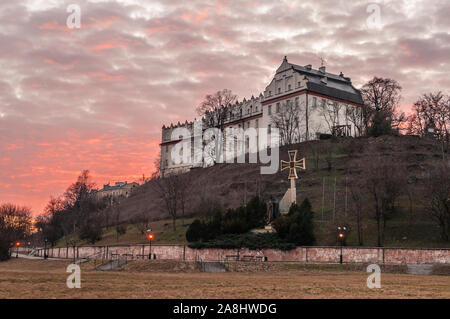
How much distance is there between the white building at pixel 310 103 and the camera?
8119cm

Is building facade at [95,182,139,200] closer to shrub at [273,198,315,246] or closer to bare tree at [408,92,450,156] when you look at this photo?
bare tree at [408,92,450,156]

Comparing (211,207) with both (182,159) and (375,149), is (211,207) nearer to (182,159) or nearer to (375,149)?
(375,149)

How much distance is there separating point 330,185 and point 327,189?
64.8 inches

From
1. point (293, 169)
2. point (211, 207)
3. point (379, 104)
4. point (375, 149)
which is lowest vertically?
point (211, 207)

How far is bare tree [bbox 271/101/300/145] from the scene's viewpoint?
3176 inches

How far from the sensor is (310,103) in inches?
3209

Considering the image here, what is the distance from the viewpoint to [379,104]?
3273 inches

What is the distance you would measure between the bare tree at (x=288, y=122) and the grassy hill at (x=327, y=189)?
3.28 metres

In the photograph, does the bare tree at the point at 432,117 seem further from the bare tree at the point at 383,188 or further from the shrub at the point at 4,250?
the shrub at the point at 4,250

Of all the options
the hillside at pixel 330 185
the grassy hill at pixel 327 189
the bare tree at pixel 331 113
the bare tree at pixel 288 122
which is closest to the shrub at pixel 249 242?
the grassy hill at pixel 327 189

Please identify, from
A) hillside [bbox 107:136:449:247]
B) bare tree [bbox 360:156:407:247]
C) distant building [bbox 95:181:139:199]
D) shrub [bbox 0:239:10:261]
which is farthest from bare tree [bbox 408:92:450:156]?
distant building [bbox 95:181:139:199]

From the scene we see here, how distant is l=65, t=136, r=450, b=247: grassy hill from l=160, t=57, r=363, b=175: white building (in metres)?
5.63

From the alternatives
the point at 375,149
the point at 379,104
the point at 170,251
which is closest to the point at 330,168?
the point at 375,149
